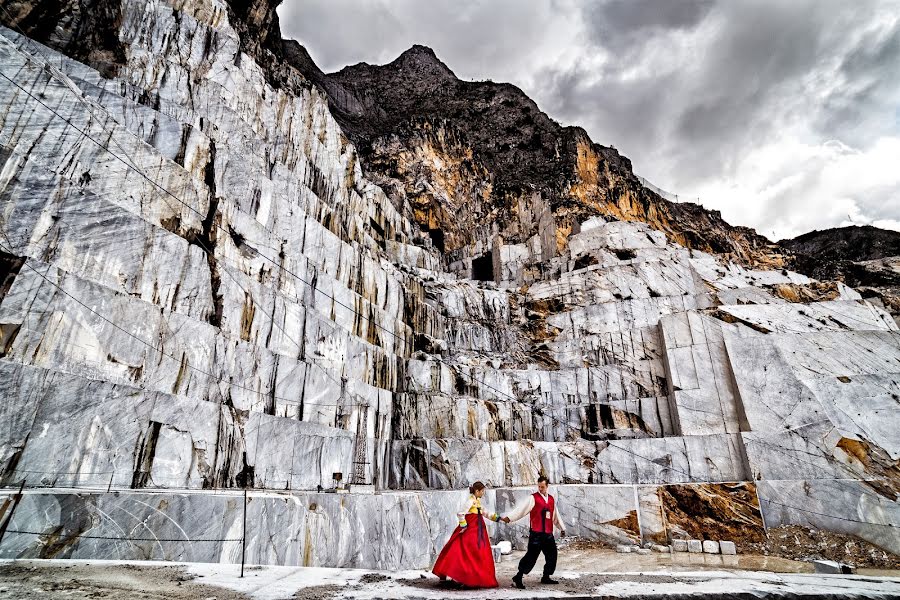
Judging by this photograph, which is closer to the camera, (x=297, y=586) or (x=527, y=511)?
(x=297, y=586)

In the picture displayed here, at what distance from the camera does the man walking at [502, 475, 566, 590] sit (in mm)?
5457

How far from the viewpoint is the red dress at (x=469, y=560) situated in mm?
4891

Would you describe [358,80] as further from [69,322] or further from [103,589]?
[103,589]

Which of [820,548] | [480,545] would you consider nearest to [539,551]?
[480,545]

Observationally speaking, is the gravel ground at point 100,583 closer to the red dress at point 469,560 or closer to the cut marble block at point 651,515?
the red dress at point 469,560

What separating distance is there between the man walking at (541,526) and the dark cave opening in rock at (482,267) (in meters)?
27.4

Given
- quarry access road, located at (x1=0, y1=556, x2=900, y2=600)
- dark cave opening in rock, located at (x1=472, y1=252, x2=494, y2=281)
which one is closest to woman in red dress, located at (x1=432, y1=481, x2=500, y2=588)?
quarry access road, located at (x1=0, y1=556, x2=900, y2=600)

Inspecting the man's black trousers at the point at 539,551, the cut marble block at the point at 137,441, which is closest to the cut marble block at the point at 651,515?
the cut marble block at the point at 137,441

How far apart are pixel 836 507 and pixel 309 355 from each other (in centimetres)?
1566

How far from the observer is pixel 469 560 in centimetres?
496

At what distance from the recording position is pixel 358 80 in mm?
56906

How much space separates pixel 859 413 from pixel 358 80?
184ft

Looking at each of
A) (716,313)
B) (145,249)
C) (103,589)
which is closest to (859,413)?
(716,313)

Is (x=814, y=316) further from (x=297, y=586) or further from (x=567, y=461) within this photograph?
(x=297, y=586)
